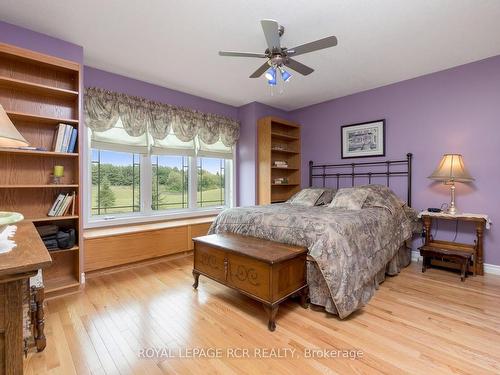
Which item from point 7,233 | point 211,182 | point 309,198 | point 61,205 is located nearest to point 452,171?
point 309,198

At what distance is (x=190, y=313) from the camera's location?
2143 millimetres

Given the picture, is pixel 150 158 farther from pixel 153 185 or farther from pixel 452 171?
pixel 452 171

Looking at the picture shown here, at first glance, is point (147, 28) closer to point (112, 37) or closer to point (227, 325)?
point (112, 37)

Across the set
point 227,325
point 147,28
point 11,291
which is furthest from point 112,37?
point 227,325

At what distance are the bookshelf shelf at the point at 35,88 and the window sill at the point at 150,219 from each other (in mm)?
1569

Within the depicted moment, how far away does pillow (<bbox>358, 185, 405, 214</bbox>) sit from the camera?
10.2ft

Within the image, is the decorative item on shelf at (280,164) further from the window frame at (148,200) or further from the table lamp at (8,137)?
the table lamp at (8,137)

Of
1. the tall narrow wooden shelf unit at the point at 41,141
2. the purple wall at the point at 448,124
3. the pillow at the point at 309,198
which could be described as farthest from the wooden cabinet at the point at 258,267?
the purple wall at the point at 448,124

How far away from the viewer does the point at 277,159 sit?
15.7 feet

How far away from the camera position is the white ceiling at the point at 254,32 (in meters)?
2.09

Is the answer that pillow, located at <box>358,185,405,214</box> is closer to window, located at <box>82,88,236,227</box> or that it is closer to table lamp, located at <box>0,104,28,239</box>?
window, located at <box>82,88,236,227</box>

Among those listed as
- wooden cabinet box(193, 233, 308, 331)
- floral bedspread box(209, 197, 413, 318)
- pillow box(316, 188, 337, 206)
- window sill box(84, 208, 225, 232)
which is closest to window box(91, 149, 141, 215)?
window sill box(84, 208, 225, 232)

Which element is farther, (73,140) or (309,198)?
(309,198)

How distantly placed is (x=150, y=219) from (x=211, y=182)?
125cm
